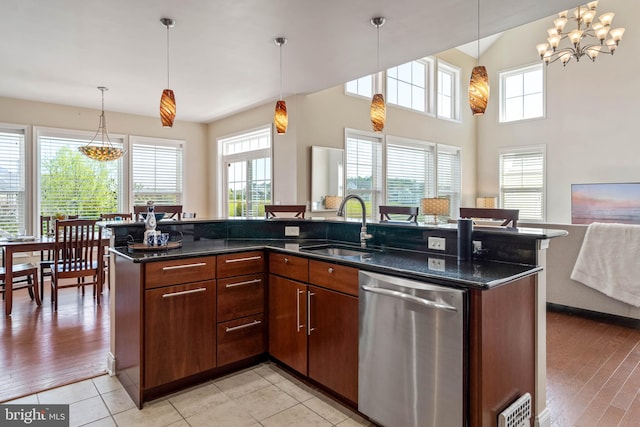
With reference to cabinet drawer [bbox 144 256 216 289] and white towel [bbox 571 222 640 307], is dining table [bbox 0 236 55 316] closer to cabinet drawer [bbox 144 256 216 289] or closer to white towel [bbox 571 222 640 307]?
cabinet drawer [bbox 144 256 216 289]

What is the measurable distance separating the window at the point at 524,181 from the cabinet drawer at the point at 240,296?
267 inches

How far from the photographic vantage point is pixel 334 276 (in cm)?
222

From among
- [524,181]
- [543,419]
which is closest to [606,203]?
[524,181]

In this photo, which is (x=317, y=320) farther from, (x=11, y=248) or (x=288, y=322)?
(x=11, y=248)

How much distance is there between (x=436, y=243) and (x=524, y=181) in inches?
255

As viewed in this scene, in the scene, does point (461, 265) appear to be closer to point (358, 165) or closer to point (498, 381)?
point (498, 381)

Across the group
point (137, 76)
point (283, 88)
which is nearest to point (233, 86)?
point (283, 88)

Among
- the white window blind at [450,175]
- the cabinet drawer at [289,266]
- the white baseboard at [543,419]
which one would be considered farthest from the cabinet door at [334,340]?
the white window blind at [450,175]

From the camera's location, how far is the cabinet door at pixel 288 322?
245cm

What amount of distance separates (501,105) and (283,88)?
5.48 meters

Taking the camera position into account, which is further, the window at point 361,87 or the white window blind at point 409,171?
the white window blind at point 409,171

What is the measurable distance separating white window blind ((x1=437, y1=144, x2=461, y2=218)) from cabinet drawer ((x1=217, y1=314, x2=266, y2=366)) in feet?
18.6

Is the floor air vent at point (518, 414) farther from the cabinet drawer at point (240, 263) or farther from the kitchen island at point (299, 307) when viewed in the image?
the cabinet drawer at point (240, 263)

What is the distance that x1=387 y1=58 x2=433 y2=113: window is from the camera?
6.58 meters
